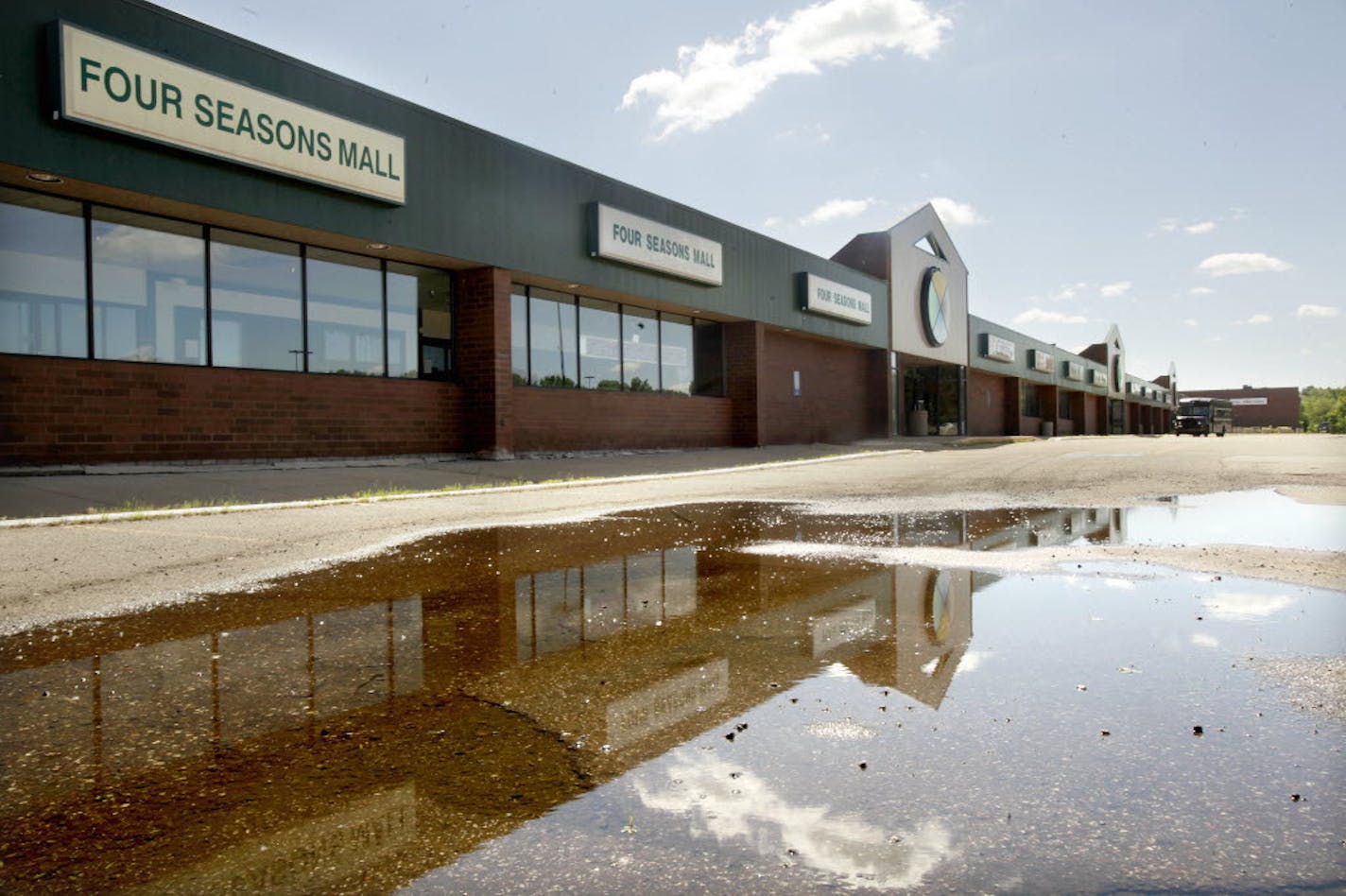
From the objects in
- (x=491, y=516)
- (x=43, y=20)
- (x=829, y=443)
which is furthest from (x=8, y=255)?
(x=829, y=443)

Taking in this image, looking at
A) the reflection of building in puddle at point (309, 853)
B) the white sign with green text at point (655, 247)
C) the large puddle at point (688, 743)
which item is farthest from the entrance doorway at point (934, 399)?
the reflection of building in puddle at point (309, 853)

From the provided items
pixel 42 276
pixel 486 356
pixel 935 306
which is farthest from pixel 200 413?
pixel 935 306

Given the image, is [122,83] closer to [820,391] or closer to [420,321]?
[420,321]

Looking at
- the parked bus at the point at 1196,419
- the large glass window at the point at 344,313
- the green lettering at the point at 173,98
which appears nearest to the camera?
the green lettering at the point at 173,98

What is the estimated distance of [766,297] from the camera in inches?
1044

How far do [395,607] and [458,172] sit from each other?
1412 cm

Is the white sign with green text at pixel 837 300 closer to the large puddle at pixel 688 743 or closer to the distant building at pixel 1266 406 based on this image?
the large puddle at pixel 688 743

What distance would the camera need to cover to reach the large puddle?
1837mm

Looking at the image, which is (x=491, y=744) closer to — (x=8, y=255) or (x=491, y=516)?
(x=491, y=516)

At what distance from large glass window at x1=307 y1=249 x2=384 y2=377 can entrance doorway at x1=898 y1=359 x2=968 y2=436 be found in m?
26.3

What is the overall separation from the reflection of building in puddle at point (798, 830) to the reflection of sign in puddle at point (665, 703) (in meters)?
0.35

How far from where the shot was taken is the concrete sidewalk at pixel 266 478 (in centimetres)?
970

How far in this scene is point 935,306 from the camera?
130ft

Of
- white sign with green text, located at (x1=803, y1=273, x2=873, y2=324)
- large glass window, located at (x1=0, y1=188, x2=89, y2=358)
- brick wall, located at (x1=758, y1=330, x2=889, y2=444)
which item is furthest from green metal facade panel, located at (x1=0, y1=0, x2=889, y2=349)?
white sign with green text, located at (x1=803, y1=273, x2=873, y2=324)
